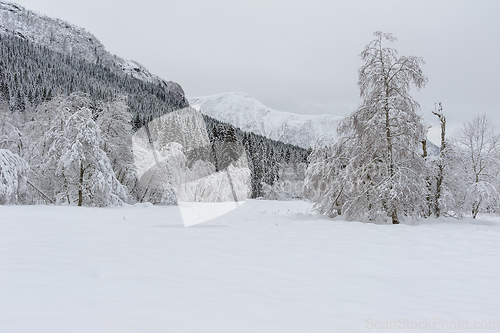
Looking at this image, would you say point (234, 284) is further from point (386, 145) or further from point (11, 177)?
point (11, 177)

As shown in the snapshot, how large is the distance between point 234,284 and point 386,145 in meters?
8.73

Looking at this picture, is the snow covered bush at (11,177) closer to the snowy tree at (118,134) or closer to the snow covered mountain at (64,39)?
the snowy tree at (118,134)

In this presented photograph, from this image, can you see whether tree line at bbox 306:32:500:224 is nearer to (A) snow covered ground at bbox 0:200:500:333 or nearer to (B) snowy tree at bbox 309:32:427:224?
(B) snowy tree at bbox 309:32:427:224

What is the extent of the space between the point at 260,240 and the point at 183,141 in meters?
17.2

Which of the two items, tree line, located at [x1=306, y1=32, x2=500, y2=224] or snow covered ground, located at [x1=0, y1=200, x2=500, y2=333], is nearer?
snow covered ground, located at [x1=0, y1=200, x2=500, y2=333]

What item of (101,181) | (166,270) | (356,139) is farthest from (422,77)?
(101,181)

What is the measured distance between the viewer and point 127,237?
5473mm

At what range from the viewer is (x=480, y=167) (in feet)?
40.0

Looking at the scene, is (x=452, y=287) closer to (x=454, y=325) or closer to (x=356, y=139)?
(x=454, y=325)

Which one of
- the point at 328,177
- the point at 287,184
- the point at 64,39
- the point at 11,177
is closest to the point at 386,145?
the point at 328,177

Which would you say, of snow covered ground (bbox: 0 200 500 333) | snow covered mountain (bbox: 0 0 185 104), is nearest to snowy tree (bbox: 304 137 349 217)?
snow covered ground (bbox: 0 200 500 333)

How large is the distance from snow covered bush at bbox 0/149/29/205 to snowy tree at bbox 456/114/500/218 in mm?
19160

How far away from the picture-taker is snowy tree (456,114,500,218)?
1077cm

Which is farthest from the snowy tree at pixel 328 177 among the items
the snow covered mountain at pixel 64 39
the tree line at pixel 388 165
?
the snow covered mountain at pixel 64 39
